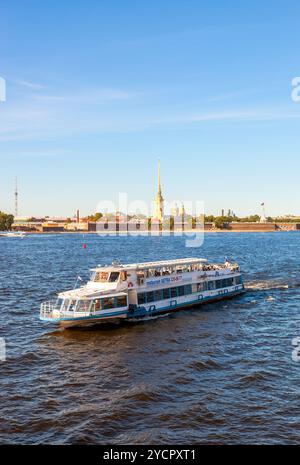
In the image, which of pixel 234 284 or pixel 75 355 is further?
pixel 234 284

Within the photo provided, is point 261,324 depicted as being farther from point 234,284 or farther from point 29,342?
point 29,342

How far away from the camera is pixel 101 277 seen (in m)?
45.4

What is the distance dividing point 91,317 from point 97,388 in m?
12.8

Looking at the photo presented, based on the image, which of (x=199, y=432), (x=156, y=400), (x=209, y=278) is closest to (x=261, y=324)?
(x=209, y=278)

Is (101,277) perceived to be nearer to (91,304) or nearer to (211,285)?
(91,304)

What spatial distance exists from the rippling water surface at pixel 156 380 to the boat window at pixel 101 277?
4.73 metres

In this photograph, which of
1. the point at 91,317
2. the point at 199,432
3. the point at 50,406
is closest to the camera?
the point at 199,432

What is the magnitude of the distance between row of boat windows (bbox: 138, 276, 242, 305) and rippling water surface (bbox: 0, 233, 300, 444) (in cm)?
235

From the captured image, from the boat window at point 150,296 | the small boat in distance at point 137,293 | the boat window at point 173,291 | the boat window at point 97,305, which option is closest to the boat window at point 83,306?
the small boat in distance at point 137,293

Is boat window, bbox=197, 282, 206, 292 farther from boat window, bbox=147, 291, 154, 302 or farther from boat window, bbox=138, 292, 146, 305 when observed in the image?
boat window, bbox=138, 292, 146, 305

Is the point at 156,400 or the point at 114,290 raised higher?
the point at 114,290

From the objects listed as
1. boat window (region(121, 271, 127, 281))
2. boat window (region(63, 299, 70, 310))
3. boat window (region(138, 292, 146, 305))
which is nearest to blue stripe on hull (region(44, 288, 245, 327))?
boat window (region(138, 292, 146, 305))

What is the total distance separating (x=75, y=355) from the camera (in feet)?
115

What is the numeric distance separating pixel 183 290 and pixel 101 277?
32.9 feet
